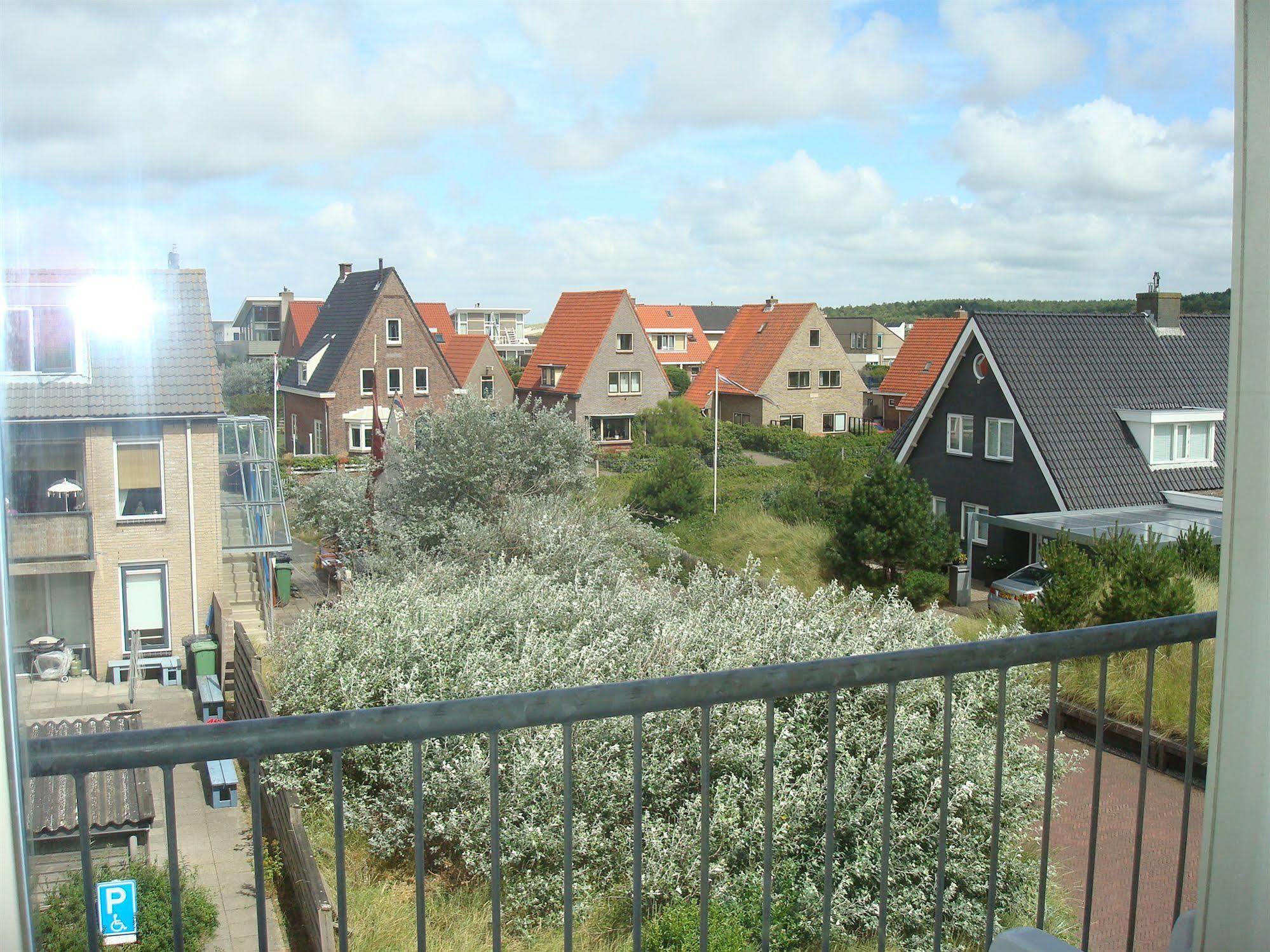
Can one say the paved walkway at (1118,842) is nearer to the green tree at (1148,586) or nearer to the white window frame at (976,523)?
the green tree at (1148,586)

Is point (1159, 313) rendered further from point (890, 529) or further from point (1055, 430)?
point (1055, 430)

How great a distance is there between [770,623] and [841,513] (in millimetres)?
6755

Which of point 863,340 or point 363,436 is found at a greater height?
point 863,340

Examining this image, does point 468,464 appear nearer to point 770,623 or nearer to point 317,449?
point 317,449

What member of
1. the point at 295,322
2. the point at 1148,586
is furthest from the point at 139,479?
the point at 1148,586

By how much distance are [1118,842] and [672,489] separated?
964 centimetres

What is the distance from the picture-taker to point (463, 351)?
1387 cm

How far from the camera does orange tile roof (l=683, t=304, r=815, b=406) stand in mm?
25781

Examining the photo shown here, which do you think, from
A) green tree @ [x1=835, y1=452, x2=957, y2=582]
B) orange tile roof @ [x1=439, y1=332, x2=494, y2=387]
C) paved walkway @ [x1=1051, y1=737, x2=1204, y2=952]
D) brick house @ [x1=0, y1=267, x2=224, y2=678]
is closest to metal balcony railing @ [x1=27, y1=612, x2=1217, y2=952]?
brick house @ [x1=0, y1=267, x2=224, y2=678]

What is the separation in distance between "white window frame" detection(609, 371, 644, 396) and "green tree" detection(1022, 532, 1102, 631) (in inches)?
724

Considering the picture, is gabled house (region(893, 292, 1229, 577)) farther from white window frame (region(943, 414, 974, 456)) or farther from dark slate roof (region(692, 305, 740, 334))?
dark slate roof (region(692, 305, 740, 334))

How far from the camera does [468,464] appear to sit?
8.81 metres

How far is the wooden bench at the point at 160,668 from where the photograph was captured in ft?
5.66

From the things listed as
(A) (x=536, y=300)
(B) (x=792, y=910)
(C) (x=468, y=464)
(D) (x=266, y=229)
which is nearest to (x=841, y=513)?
(C) (x=468, y=464)
